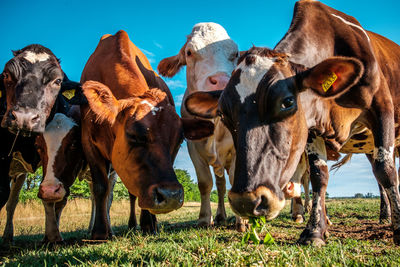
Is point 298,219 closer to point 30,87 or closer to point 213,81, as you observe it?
point 213,81

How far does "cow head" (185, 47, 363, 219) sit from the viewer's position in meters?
2.67

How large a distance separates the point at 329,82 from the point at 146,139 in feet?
6.28

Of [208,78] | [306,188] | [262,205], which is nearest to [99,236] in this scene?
[262,205]

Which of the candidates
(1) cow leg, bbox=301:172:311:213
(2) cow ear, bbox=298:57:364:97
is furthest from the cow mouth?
(1) cow leg, bbox=301:172:311:213

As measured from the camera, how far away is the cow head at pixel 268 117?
267cm

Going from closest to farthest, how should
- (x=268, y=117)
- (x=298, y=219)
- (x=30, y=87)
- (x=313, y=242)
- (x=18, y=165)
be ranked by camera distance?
1. (x=268, y=117)
2. (x=313, y=242)
3. (x=30, y=87)
4. (x=18, y=165)
5. (x=298, y=219)

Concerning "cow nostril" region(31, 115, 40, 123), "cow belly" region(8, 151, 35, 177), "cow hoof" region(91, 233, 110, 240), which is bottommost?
"cow hoof" region(91, 233, 110, 240)

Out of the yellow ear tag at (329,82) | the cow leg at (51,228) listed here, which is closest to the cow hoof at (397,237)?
the yellow ear tag at (329,82)

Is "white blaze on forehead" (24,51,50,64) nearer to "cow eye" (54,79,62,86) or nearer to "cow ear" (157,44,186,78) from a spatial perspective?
"cow eye" (54,79,62,86)

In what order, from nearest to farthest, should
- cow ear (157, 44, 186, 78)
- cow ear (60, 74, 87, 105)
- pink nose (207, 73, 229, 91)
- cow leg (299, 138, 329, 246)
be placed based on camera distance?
cow leg (299, 138, 329, 246)
cow ear (60, 74, 87, 105)
pink nose (207, 73, 229, 91)
cow ear (157, 44, 186, 78)

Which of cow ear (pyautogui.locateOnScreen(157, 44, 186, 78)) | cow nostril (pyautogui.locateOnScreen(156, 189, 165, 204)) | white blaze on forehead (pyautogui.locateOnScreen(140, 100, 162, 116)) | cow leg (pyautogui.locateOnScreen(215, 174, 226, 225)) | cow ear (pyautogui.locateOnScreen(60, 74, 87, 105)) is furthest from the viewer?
cow ear (pyautogui.locateOnScreen(157, 44, 186, 78))

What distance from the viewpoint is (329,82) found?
10.9ft

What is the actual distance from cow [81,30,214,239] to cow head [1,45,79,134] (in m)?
0.58

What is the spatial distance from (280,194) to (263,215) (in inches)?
10.3
